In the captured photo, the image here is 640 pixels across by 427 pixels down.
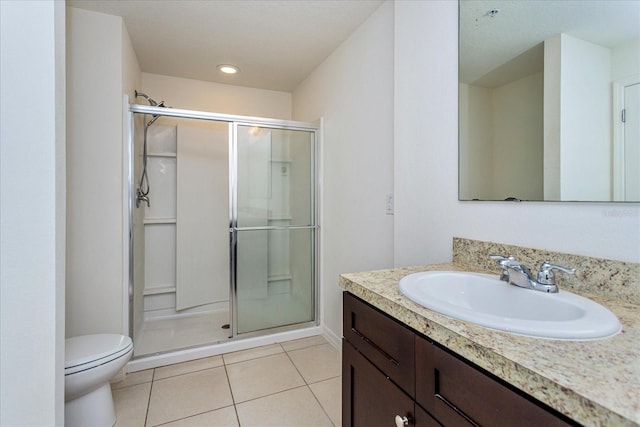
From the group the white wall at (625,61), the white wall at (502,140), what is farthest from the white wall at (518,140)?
the white wall at (625,61)

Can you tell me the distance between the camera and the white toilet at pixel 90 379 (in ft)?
4.73

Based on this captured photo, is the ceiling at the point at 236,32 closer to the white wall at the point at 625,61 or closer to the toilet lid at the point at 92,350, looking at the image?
the white wall at the point at 625,61

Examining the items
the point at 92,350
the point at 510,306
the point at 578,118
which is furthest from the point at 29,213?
the point at 578,118

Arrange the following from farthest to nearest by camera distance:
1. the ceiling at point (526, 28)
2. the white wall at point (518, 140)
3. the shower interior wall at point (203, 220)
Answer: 1. the shower interior wall at point (203, 220)
2. the white wall at point (518, 140)
3. the ceiling at point (526, 28)

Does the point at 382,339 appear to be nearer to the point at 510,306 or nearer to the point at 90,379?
the point at 510,306

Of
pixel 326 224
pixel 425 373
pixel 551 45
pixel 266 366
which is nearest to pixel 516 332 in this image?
pixel 425 373

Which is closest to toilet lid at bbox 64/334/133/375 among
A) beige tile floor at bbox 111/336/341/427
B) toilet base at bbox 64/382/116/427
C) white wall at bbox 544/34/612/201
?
toilet base at bbox 64/382/116/427

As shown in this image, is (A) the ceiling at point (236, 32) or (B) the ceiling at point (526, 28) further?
(A) the ceiling at point (236, 32)

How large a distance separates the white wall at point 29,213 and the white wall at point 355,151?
1602mm

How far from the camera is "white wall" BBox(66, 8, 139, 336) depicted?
6.15 ft

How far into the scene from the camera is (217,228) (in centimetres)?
311

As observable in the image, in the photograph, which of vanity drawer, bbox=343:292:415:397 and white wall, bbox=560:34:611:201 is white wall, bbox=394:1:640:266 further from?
vanity drawer, bbox=343:292:415:397

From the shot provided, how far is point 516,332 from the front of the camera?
62cm

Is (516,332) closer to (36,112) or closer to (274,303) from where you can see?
(36,112)
